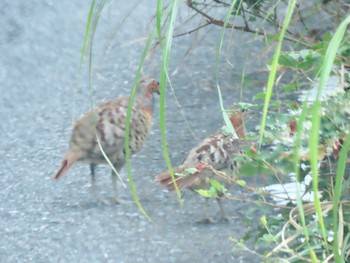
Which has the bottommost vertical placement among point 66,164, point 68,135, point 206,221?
point 206,221

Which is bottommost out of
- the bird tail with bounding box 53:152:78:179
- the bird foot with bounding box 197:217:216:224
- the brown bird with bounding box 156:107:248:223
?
the bird foot with bounding box 197:217:216:224

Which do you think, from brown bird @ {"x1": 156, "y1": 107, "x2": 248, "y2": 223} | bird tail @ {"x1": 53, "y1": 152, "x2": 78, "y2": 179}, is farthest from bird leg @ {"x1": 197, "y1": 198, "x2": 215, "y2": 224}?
bird tail @ {"x1": 53, "y1": 152, "x2": 78, "y2": 179}

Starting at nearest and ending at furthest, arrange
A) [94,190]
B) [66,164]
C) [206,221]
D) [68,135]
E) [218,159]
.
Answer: [218,159]
[206,221]
[66,164]
[94,190]
[68,135]

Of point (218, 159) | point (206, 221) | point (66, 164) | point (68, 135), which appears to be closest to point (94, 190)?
point (66, 164)

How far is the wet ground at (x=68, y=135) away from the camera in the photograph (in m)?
5.60

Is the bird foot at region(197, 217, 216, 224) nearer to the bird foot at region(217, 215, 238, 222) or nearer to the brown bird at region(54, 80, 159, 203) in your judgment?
the bird foot at region(217, 215, 238, 222)

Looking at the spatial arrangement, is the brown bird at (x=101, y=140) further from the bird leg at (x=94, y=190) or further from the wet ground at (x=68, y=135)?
the wet ground at (x=68, y=135)

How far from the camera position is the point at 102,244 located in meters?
5.65

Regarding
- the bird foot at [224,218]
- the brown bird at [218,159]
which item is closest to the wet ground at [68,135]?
the bird foot at [224,218]

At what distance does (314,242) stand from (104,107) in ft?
9.94

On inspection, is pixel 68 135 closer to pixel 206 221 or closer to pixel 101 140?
pixel 101 140

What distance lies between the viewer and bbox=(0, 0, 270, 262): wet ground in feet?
18.4

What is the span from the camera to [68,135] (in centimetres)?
773

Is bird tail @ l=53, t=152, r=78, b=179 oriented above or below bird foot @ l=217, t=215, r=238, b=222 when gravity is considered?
above
